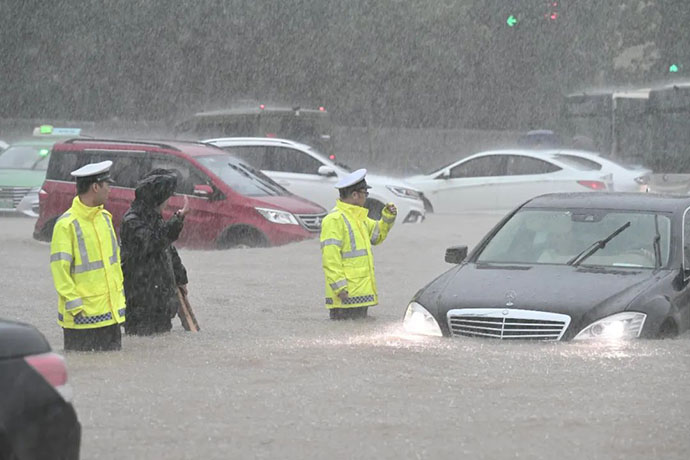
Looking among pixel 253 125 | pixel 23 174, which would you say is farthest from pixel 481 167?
pixel 253 125

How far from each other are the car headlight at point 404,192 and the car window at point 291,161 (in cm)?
126

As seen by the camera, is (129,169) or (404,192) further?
(404,192)

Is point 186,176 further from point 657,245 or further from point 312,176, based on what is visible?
point 657,245

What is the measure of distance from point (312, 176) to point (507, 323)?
43.8 feet

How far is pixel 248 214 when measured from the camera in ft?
60.4

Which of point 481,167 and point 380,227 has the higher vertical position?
point 481,167

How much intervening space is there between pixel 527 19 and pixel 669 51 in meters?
6.15

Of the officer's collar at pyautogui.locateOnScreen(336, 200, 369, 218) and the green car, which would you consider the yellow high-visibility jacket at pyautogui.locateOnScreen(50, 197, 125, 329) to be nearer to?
the officer's collar at pyautogui.locateOnScreen(336, 200, 369, 218)

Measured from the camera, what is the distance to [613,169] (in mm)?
25094

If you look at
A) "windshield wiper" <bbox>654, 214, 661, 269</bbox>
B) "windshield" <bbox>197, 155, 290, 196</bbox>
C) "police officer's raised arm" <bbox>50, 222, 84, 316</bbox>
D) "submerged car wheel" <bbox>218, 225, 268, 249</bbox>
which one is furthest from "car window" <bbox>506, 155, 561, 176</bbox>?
"police officer's raised arm" <bbox>50, 222, 84, 316</bbox>

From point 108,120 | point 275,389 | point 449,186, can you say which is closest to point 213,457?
point 275,389

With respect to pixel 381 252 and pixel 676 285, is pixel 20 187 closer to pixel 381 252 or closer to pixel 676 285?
pixel 381 252

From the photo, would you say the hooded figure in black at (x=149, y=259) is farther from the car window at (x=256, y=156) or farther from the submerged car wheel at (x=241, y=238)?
the car window at (x=256, y=156)

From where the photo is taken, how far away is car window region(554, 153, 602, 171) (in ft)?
81.9
